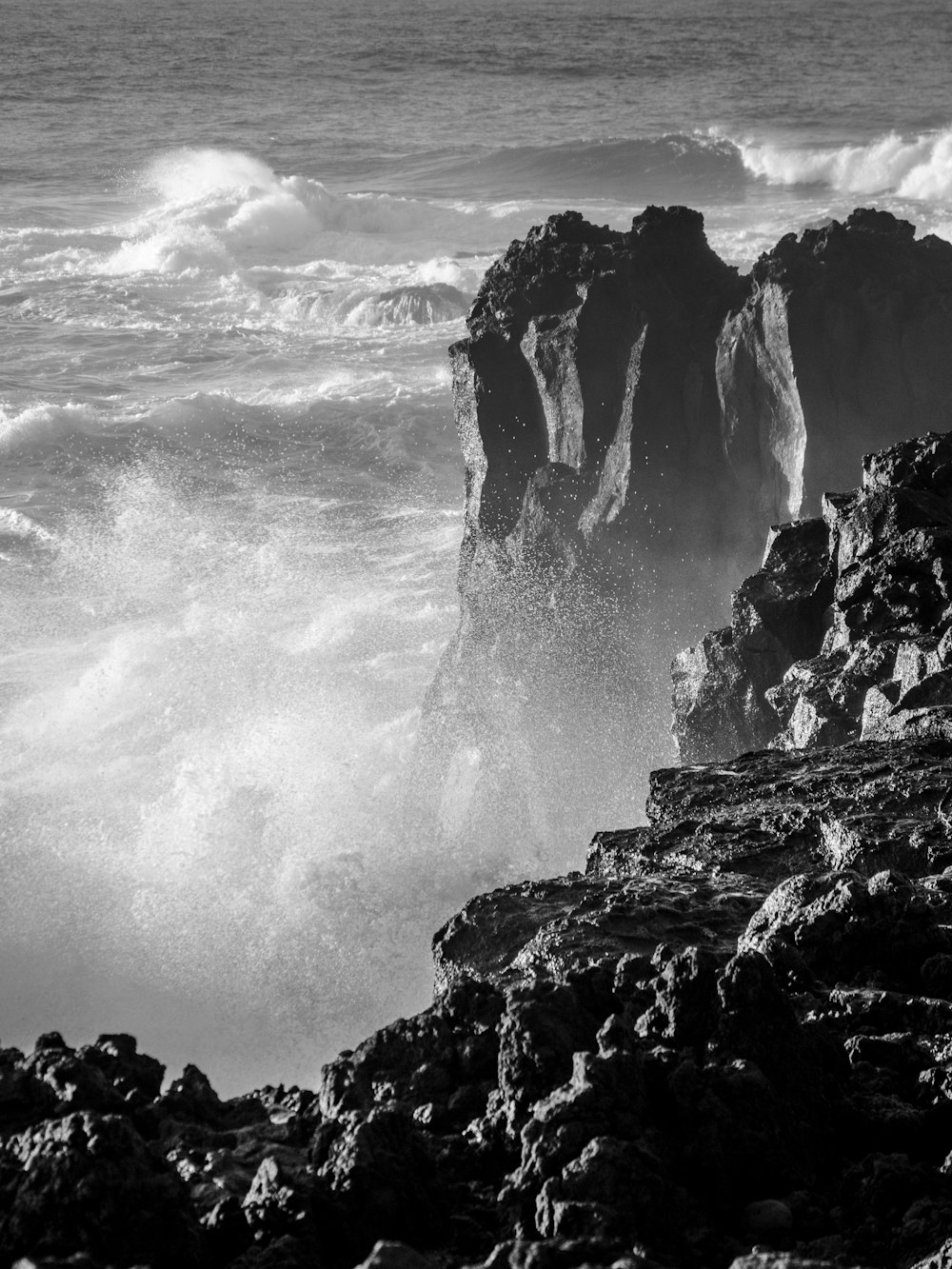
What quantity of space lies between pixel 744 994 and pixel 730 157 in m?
62.7

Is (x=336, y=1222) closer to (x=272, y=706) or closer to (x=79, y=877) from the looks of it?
(x=79, y=877)

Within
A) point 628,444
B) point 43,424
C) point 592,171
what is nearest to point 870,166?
point 592,171

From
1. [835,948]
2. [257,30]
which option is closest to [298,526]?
[835,948]

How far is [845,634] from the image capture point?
1395 cm

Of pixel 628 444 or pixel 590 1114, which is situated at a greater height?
pixel 628 444

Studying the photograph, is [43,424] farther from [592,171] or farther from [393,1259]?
[393,1259]

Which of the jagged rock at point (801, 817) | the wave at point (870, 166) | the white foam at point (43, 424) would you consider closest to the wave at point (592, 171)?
the wave at point (870, 166)

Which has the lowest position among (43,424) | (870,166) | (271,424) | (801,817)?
(801,817)

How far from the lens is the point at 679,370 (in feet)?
72.0

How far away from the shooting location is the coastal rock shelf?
5379mm

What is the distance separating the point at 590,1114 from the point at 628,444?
Result: 1688 centimetres

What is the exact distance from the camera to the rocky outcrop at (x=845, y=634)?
12.6 meters

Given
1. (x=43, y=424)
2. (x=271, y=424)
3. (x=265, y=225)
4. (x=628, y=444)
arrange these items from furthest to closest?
(x=265, y=225), (x=271, y=424), (x=43, y=424), (x=628, y=444)

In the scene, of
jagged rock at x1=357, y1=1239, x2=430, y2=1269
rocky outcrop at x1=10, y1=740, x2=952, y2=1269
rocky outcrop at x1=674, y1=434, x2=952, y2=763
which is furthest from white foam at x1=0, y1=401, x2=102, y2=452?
jagged rock at x1=357, y1=1239, x2=430, y2=1269
